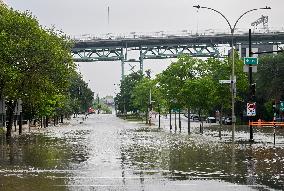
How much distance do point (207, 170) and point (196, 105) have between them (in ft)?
107

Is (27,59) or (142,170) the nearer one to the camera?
(142,170)

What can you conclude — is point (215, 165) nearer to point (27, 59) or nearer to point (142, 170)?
point (142, 170)

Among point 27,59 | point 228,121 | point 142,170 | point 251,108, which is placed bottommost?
point 142,170

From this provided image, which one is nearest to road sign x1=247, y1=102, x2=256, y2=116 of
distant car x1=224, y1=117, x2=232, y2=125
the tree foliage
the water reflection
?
the water reflection

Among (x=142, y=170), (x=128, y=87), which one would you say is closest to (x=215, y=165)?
(x=142, y=170)

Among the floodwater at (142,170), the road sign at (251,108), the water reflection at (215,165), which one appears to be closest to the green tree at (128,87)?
the road sign at (251,108)

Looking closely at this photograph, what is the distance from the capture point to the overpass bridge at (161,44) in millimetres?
99625

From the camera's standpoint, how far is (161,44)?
343ft

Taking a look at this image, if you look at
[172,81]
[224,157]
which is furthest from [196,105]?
[224,157]

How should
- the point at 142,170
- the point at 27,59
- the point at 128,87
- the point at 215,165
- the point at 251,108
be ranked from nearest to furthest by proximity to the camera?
1. the point at 142,170
2. the point at 215,165
3. the point at 251,108
4. the point at 27,59
5. the point at 128,87

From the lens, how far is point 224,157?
2383 centimetres

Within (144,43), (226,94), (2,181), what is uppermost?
(144,43)

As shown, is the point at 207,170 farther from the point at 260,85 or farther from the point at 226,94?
the point at 260,85

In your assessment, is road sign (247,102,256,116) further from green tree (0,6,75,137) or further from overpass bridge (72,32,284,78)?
overpass bridge (72,32,284,78)
